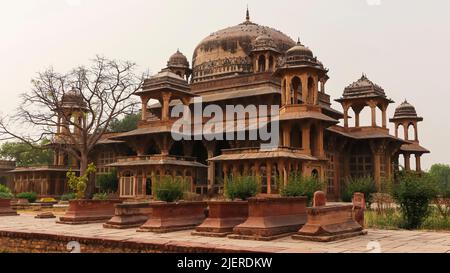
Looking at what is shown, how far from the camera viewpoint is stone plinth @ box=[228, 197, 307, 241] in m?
9.47

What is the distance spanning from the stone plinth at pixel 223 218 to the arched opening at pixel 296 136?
49.4 ft

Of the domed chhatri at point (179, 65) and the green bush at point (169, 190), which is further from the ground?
the domed chhatri at point (179, 65)

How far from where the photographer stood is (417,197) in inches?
474

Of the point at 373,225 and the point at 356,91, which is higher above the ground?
the point at 356,91

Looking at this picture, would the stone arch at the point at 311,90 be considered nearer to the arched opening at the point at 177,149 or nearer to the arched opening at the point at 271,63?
the arched opening at the point at 271,63

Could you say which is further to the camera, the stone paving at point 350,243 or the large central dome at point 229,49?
the large central dome at point 229,49

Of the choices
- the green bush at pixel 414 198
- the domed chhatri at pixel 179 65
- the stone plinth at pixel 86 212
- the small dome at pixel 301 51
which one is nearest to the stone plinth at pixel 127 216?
the stone plinth at pixel 86 212

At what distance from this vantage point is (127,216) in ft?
41.0

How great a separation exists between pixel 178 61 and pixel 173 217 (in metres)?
29.8

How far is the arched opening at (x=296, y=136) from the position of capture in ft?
84.0
